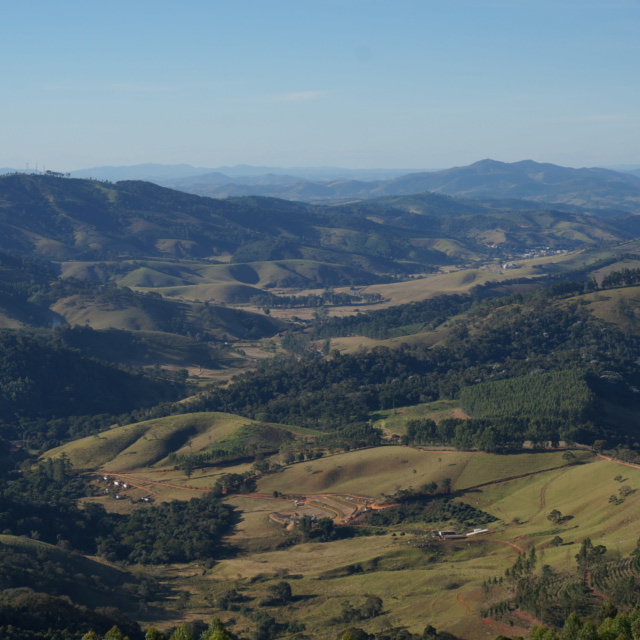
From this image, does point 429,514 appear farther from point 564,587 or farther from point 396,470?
point 564,587

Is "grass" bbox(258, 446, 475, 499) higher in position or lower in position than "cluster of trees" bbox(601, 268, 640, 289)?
lower

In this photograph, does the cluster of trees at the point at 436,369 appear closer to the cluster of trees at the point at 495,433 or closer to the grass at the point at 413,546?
the cluster of trees at the point at 495,433

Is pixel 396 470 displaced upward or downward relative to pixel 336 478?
upward

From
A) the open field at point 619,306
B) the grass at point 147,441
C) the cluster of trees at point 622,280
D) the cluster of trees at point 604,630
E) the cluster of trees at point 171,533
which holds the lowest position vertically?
the cluster of trees at point 171,533

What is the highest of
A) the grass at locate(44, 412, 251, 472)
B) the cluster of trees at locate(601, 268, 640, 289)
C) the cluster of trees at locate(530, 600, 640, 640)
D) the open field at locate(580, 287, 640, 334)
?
the cluster of trees at locate(601, 268, 640, 289)

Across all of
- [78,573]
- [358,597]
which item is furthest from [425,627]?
[78,573]

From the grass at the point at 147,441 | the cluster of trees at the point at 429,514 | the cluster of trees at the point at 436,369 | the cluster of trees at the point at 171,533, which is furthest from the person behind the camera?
the cluster of trees at the point at 436,369

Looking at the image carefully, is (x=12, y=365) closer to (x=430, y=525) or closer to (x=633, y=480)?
(x=430, y=525)

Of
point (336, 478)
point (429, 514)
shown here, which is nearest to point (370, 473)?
point (336, 478)

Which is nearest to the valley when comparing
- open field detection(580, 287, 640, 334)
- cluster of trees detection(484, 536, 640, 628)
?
cluster of trees detection(484, 536, 640, 628)

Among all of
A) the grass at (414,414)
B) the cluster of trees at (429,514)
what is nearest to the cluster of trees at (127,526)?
the cluster of trees at (429,514)

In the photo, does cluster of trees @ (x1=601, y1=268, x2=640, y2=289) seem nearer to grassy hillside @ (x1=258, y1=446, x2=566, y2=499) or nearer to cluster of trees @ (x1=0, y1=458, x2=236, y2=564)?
grassy hillside @ (x1=258, y1=446, x2=566, y2=499)

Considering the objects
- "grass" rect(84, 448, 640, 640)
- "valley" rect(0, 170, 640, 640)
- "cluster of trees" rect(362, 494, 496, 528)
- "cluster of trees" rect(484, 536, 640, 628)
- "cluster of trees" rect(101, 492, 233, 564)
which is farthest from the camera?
"cluster of trees" rect(362, 494, 496, 528)
